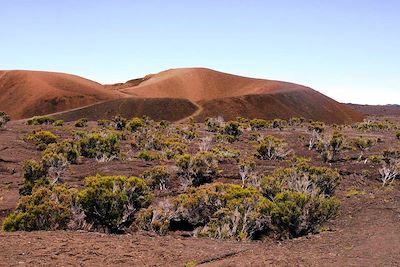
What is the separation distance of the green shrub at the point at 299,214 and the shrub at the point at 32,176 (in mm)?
10305

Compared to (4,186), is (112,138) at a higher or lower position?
higher

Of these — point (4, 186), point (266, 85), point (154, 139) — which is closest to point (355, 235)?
point (4, 186)

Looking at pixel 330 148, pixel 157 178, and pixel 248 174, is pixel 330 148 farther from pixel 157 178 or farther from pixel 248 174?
pixel 157 178

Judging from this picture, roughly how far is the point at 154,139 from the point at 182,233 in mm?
20566

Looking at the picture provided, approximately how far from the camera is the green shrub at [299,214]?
1172 cm

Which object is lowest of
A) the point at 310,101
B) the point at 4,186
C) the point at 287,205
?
the point at 4,186

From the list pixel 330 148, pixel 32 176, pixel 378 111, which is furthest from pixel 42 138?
pixel 378 111

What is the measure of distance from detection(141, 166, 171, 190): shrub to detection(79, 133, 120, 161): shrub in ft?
24.4

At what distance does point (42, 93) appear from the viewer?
92.4 metres

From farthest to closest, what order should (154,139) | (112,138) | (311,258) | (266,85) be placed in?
(266,85), (154,139), (112,138), (311,258)

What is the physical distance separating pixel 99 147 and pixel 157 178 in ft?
31.7

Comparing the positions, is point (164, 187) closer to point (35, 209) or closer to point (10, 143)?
point (35, 209)

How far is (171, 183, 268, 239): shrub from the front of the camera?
11.9m

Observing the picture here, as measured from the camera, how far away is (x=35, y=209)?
11.4m
